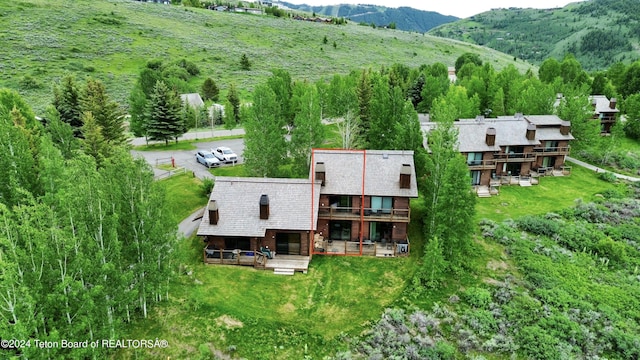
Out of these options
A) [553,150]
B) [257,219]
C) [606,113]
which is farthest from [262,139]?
[606,113]

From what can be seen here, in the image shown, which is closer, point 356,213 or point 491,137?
point 356,213

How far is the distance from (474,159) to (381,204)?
19.6 meters

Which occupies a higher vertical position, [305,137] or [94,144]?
[305,137]

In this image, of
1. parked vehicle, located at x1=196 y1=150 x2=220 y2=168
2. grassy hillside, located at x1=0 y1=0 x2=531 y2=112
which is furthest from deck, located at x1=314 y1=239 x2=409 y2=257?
grassy hillside, located at x1=0 y1=0 x2=531 y2=112

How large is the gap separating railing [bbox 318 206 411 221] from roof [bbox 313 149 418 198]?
4.68 ft

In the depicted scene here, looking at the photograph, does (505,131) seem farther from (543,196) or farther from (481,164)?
(543,196)

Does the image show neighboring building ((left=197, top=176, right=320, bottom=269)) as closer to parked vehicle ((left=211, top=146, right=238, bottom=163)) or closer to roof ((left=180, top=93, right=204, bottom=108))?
parked vehicle ((left=211, top=146, right=238, bottom=163))

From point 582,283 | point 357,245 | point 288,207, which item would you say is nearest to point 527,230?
point 582,283

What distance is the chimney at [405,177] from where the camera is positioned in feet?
115

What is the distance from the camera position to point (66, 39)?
104 m

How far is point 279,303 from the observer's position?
2853 cm

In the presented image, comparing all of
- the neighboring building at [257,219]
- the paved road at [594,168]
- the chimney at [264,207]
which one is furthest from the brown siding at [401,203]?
the paved road at [594,168]

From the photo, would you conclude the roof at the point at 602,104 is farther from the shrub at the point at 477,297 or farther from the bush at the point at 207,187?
the bush at the point at 207,187

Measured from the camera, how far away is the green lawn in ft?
147
